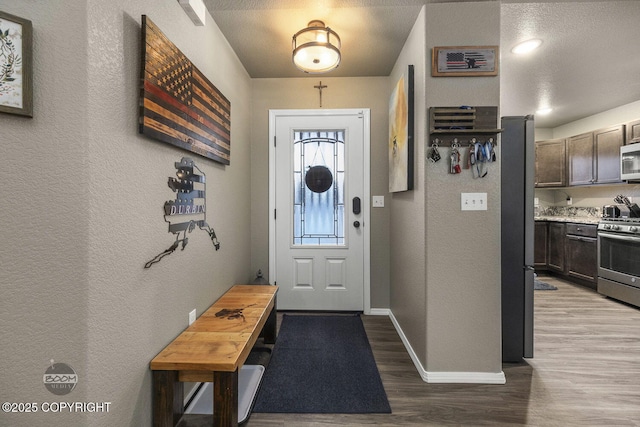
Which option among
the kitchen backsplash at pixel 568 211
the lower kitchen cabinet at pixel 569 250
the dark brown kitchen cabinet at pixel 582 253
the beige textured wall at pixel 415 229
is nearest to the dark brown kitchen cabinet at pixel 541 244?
the lower kitchen cabinet at pixel 569 250

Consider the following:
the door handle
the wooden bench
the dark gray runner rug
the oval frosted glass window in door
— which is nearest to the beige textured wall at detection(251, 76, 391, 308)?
the door handle

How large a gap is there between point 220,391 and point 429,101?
2.03m

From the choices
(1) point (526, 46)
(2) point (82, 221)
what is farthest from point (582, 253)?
(2) point (82, 221)

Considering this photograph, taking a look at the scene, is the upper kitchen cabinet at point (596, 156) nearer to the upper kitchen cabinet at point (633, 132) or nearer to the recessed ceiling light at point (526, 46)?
the upper kitchen cabinet at point (633, 132)

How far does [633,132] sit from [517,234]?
313cm

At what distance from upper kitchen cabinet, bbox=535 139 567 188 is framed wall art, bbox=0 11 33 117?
5985 mm

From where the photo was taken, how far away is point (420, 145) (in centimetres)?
194

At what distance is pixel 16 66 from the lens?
0.88m

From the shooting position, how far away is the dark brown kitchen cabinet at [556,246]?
4.27 m

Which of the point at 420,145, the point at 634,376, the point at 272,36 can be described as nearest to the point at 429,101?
the point at 420,145

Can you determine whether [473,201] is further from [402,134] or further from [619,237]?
[619,237]

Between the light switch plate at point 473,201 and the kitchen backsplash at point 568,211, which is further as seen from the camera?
the kitchen backsplash at point 568,211

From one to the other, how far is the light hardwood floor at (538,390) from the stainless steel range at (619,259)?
83 cm

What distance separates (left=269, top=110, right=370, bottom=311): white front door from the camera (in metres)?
2.96
